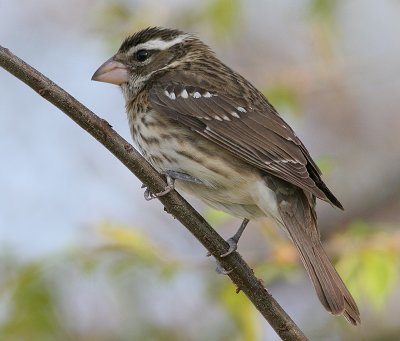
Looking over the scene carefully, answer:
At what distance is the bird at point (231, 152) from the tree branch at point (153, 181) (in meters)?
0.14

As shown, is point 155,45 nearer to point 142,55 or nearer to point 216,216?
point 142,55

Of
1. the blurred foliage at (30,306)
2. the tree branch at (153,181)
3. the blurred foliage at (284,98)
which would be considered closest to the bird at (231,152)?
the tree branch at (153,181)

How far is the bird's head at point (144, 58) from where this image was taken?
5039mm

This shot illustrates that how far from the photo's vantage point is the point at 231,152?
4.34m

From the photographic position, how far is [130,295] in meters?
6.11

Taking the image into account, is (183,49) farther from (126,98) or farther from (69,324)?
(69,324)

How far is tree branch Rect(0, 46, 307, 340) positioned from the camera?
336cm

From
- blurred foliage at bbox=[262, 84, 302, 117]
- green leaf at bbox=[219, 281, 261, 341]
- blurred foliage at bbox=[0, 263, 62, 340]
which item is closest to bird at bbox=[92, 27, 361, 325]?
green leaf at bbox=[219, 281, 261, 341]

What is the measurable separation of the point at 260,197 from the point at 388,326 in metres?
1.69

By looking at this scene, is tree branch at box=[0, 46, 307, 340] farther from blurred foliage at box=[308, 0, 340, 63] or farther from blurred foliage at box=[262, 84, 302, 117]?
blurred foliage at box=[308, 0, 340, 63]

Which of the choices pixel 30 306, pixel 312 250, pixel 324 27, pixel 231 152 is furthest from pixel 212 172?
pixel 324 27

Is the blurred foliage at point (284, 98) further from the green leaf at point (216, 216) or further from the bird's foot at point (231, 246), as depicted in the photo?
the bird's foot at point (231, 246)

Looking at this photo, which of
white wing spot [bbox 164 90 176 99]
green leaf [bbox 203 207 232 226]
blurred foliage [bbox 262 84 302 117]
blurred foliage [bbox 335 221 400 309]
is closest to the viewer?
blurred foliage [bbox 335 221 400 309]

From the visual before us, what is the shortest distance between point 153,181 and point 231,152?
826mm
